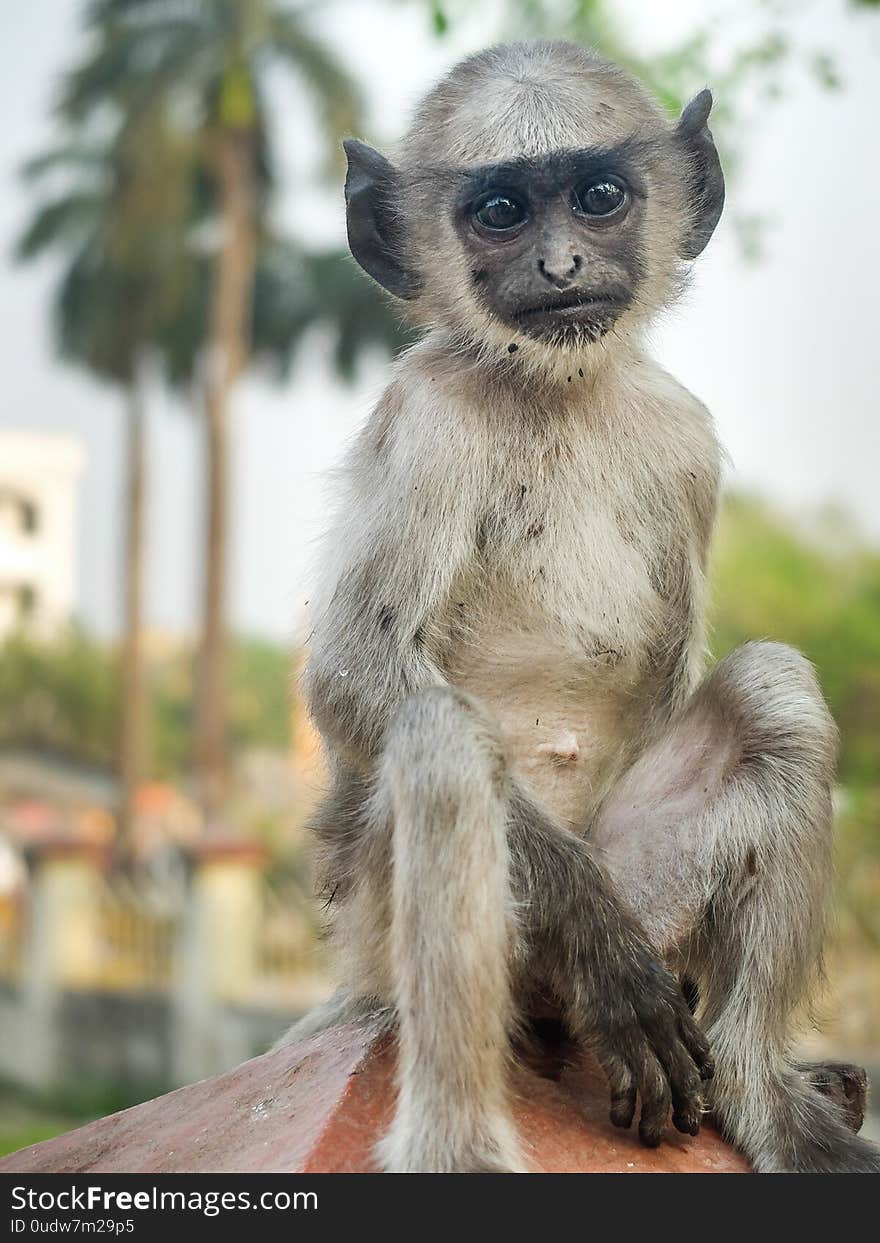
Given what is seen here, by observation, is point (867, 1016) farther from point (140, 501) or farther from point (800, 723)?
point (140, 501)

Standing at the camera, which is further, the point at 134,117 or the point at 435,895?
the point at 134,117

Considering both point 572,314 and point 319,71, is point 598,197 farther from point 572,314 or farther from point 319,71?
point 319,71

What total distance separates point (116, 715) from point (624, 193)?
168 ft

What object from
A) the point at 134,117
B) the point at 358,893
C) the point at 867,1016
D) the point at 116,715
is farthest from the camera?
the point at 116,715

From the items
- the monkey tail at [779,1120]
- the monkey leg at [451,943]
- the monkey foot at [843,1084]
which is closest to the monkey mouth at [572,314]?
the monkey leg at [451,943]

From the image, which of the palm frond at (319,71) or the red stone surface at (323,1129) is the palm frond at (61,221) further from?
the red stone surface at (323,1129)

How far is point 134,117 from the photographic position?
34.0 meters

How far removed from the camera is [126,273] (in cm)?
3781

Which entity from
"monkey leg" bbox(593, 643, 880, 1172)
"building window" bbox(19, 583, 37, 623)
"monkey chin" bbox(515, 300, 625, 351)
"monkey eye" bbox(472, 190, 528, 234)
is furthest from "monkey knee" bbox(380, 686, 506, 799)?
"building window" bbox(19, 583, 37, 623)

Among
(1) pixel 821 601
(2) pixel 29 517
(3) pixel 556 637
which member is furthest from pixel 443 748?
(2) pixel 29 517

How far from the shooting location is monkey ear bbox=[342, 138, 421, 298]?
14.6ft

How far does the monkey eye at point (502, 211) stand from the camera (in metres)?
4.14

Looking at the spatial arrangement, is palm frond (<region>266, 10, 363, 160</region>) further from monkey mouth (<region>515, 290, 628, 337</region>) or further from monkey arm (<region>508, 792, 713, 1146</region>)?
monkey arm (<region>508, 792, 713, 1146</region>)
